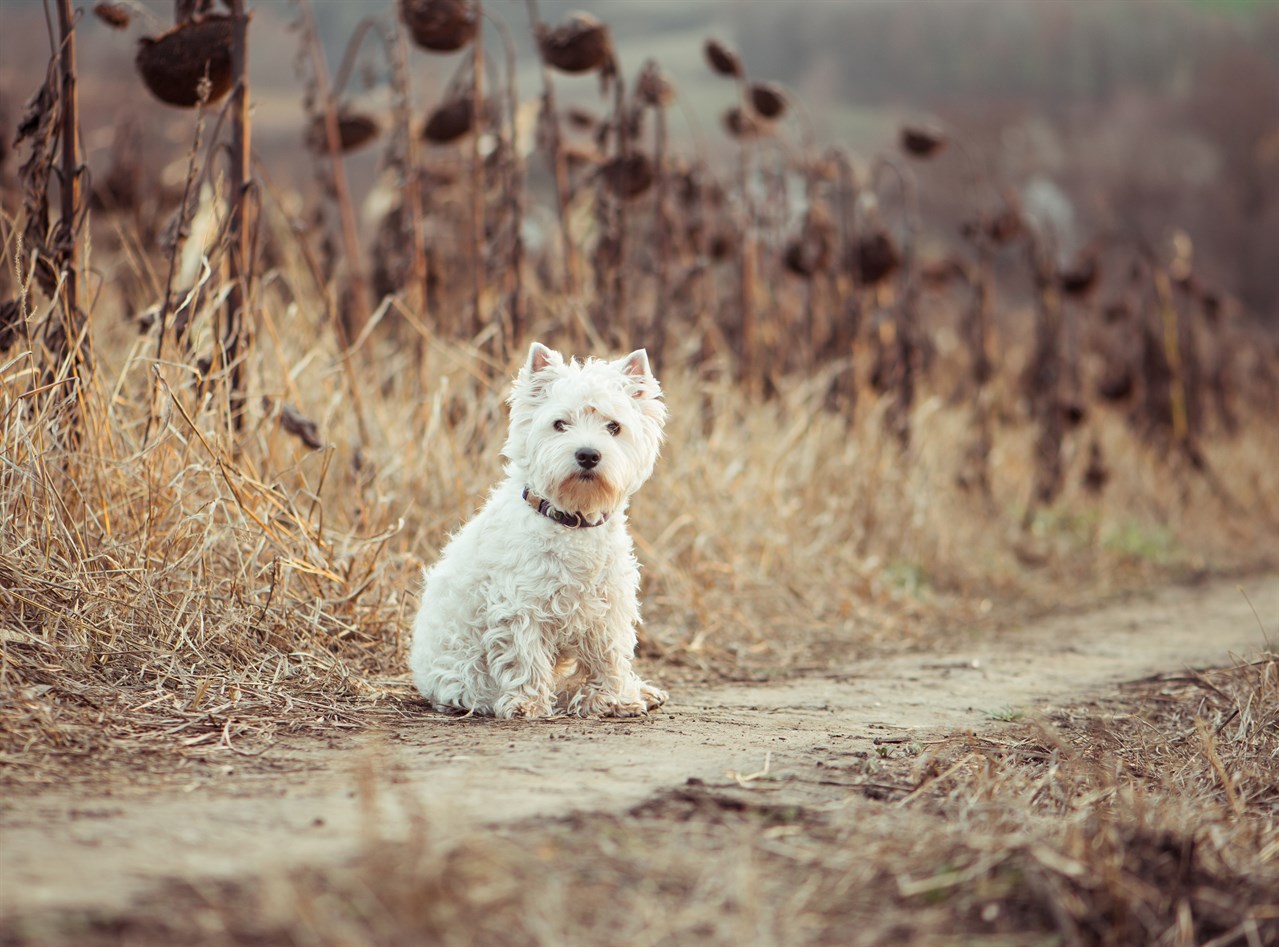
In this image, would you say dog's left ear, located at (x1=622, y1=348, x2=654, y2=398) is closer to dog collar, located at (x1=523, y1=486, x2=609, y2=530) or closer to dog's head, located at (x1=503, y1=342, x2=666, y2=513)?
dog's head, located at (x1=503, y1=342, x2=666, y2=513)

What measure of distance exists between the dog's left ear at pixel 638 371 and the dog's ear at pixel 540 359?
0.26 metres

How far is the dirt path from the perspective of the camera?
2510 mm

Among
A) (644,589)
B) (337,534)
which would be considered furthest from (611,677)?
(644,589)

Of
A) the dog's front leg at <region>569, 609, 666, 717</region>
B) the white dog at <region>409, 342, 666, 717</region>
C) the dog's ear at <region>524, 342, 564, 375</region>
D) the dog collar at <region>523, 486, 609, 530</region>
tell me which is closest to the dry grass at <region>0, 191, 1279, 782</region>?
the white dog at <region>409, 342, 666, 717</region>

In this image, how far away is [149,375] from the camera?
5086mm

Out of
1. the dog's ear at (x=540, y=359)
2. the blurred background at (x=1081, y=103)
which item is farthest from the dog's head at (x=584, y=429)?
the blurred background at (x=1081, y=103)

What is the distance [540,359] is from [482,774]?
180cm

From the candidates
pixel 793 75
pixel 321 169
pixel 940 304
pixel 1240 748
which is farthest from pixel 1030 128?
pixel 1240 748

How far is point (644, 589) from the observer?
6727 millimetres

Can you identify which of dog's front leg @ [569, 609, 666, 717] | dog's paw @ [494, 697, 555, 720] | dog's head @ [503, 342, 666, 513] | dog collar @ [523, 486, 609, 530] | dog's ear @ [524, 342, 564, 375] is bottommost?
dog's paw @ [494, 697, 555, 720]

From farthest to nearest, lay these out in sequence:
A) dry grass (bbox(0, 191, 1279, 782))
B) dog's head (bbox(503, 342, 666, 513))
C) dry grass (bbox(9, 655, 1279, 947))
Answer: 1. dog's head (bbox(503, 342, 666, 513))
2. dry grass (bbox(0, 191, 1279, 782))
3. dry grass (bbox(9, 655, 1279, 947))

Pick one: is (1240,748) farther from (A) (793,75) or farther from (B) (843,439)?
(A) (793,75)

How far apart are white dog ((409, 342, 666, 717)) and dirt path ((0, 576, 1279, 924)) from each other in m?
0.24

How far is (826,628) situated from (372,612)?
9.48 ft
